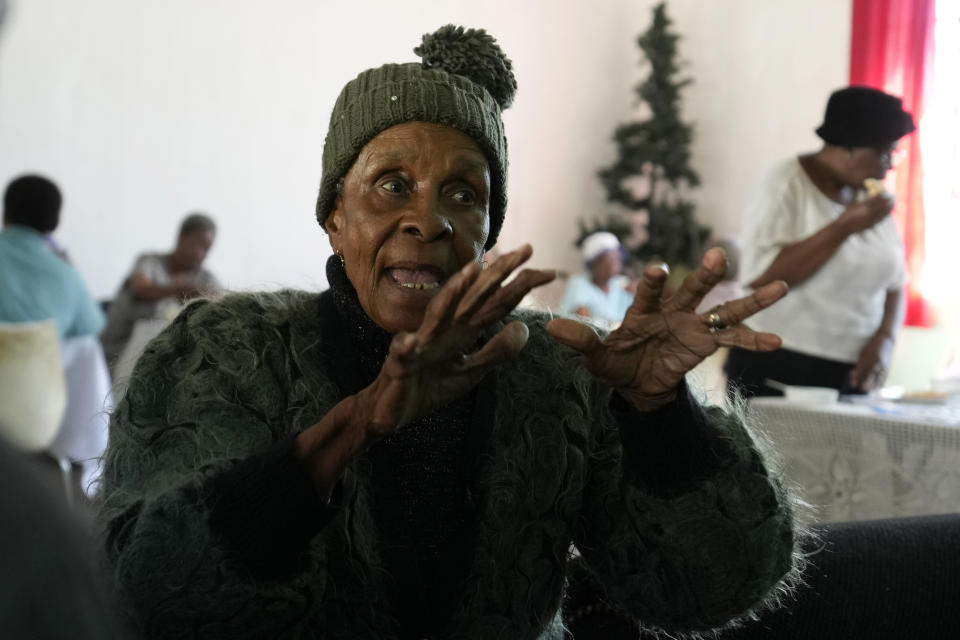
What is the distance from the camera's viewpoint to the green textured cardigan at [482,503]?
102cm

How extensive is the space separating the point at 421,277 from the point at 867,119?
6.68ft

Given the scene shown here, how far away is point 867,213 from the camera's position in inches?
110

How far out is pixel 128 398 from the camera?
115 centimetres

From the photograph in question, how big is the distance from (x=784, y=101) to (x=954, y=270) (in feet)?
6.14

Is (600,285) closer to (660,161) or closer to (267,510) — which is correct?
(660,161)

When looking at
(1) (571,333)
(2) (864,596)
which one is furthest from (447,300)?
(2) (864,596)

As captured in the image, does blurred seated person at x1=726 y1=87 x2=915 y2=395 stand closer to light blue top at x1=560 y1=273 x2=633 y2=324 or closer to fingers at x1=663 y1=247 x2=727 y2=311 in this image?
fingers at x1=663 y1=247 x2=727 y2=311

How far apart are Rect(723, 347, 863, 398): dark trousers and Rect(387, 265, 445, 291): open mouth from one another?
1.86m

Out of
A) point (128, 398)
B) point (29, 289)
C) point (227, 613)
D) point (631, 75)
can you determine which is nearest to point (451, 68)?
point (128, 398)

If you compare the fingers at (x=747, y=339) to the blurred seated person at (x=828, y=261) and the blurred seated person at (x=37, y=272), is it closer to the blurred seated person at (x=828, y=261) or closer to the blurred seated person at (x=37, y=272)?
the blurred seated person at (x=828, y=261)

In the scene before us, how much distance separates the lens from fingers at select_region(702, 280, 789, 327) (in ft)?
3.27

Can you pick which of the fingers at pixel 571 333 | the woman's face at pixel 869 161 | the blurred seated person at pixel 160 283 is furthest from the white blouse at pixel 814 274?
the blurred seated person at pixel 160 283

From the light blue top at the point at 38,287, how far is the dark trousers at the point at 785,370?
8.23 ft

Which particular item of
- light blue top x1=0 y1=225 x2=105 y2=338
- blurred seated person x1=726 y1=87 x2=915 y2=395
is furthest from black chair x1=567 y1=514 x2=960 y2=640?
light blue top x1=0 y1=225 x2=105 y2=338
